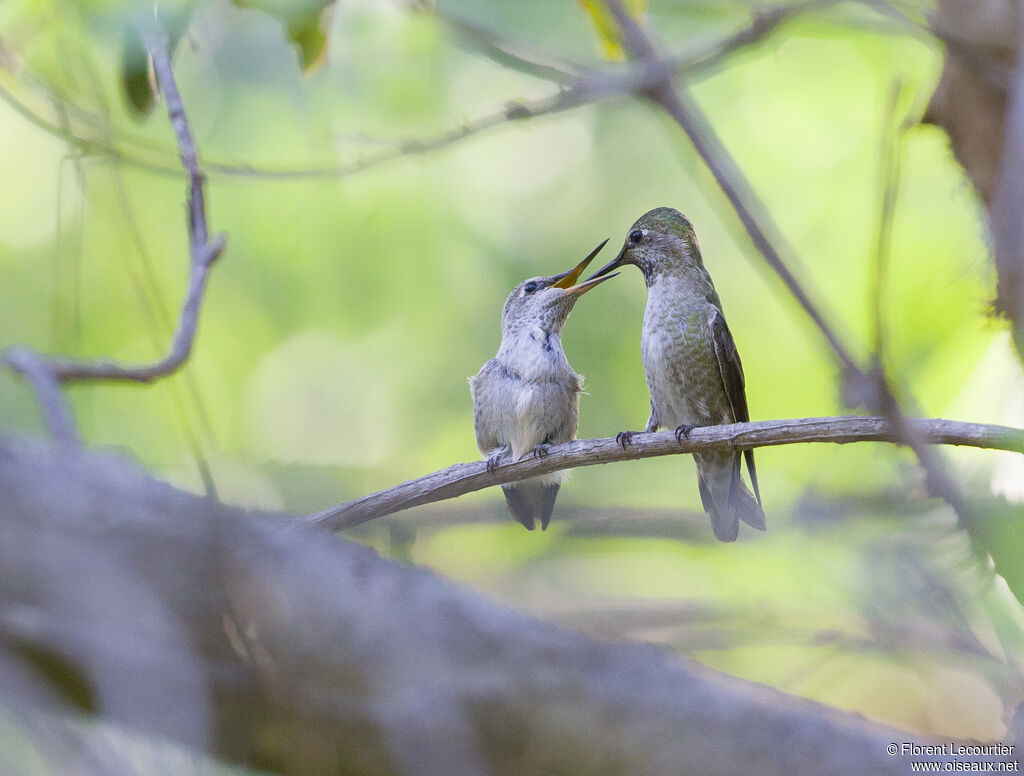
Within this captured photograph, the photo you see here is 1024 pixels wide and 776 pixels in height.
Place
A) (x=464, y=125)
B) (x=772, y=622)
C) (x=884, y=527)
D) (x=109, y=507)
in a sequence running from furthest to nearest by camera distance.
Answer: (x=884, y=527), (x=772, y=622), (x=109, y=507), (x=464, y=125)

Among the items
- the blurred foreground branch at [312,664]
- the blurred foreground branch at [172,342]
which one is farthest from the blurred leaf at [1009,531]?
the blurred foreground branch at [172,342]

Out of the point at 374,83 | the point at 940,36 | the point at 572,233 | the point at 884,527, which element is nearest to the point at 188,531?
the point at 940,36

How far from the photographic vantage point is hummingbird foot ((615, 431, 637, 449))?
2410mm

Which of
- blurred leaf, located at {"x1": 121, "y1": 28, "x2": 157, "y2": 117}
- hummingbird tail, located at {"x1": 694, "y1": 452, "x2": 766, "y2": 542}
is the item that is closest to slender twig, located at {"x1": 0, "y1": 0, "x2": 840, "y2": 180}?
blurred leaf, located at {"x1": 121, "y1": 28, "x2": 157, "y2": 117}

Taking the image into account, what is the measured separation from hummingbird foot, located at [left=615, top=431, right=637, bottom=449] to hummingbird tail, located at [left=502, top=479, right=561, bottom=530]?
0.82 meters

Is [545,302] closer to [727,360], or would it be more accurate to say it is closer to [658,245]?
[658,245]

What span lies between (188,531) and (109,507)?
0.83 feet

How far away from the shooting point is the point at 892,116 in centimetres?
113

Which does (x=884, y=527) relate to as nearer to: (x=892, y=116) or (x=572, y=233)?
(x=892, y=116)

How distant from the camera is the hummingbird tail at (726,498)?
2.89 metres

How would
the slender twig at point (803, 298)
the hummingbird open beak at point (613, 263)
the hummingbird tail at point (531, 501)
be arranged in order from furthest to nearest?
the hummingbird tail at point (531, 501)
the hummingbird open beak at point (613, 263)
the slender twig at point (803, 298)

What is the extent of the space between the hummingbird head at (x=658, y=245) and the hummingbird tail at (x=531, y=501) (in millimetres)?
810

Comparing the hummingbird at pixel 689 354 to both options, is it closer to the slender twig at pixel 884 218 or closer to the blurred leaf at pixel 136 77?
the blurred leaf at pixel 136 77

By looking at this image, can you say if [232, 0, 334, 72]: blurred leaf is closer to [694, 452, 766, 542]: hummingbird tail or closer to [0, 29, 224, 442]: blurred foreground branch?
[0, 29, 224, 442]: blurred foreground branch
